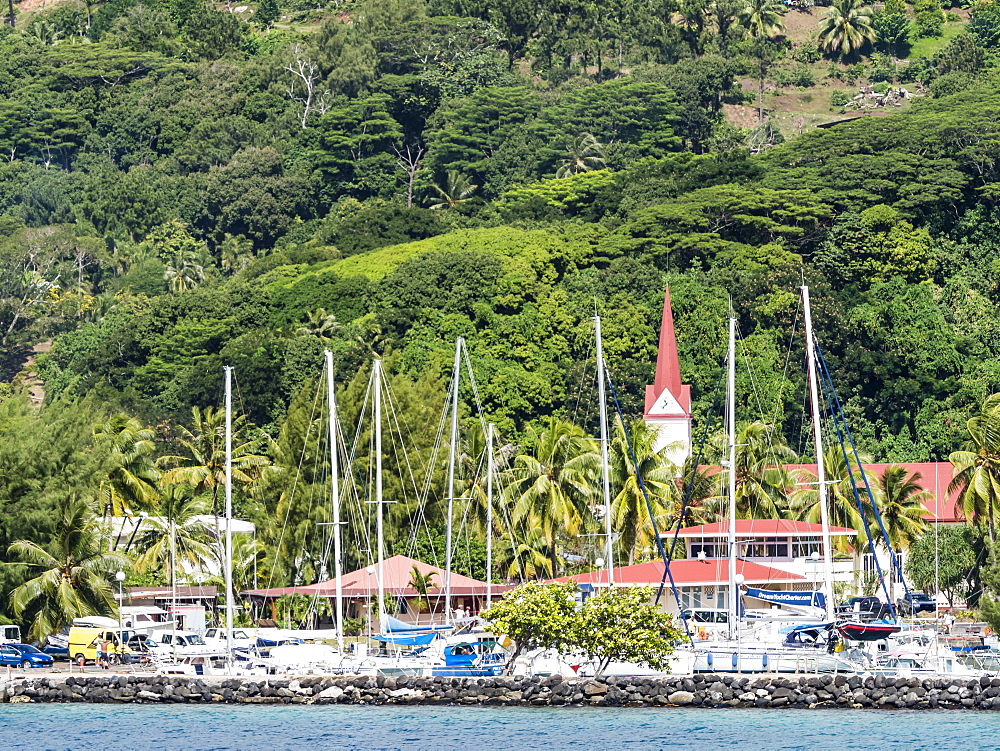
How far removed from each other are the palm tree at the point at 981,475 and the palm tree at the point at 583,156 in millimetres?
68998

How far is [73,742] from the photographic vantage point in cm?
4966

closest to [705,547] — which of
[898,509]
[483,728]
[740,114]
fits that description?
[898,509]

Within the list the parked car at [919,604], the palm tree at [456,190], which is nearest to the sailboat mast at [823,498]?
the parked car at [919,604]

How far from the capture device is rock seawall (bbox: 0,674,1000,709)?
51625 mm

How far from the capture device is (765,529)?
229 ft

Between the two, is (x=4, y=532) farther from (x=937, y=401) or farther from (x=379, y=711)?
(x=937, y=401)

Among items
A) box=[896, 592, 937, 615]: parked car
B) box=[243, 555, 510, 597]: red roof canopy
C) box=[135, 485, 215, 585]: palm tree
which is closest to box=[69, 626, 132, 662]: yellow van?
box=[135, 485, 215, 585]: palm tree

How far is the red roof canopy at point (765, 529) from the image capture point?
2707 inches

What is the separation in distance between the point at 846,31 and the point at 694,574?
10138 cm

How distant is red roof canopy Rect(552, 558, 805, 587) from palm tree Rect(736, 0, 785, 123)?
302 feet

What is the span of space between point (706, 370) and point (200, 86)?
2950 inches

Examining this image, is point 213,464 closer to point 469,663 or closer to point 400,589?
point 400,589

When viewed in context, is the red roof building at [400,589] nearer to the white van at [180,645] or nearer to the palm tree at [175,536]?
the palm tree at [175,536]

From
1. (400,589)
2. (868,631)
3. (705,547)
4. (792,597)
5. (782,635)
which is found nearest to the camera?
(868,631)
